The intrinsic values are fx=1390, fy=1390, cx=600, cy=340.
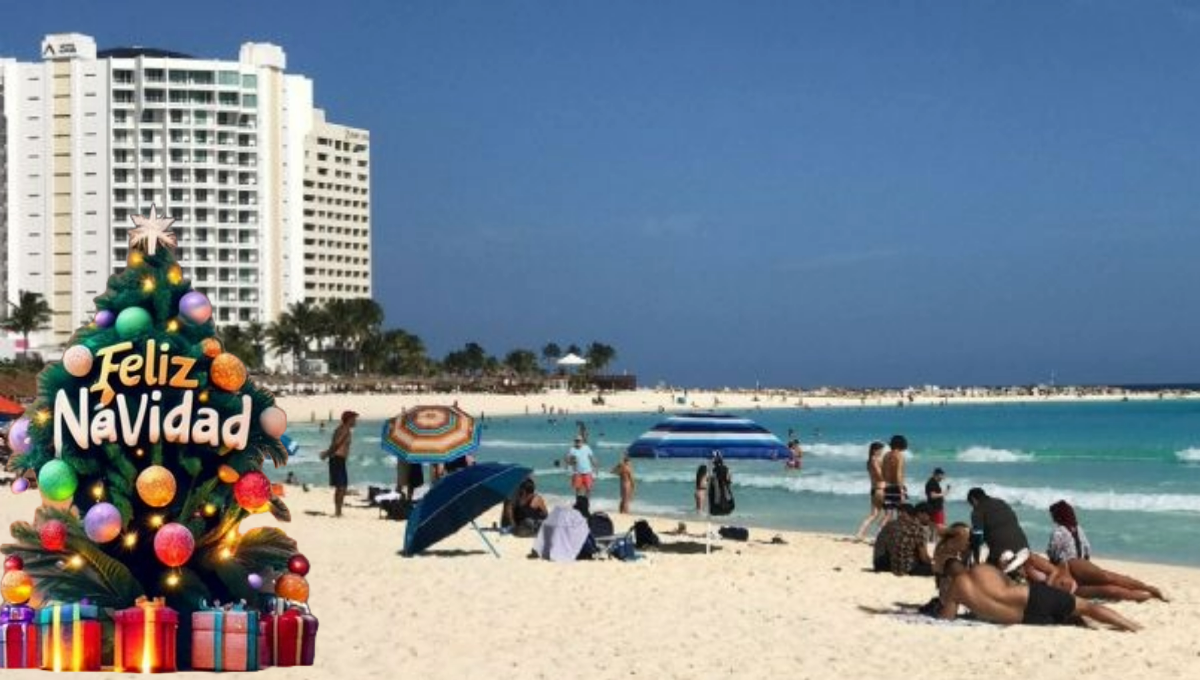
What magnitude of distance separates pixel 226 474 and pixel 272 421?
420mm

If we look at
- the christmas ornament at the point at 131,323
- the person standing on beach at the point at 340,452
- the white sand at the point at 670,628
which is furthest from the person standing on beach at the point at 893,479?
the christmas ornament at the point at 131,323

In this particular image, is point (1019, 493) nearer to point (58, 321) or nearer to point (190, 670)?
point (190, 670)

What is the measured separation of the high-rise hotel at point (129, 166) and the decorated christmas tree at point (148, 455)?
10434 cm

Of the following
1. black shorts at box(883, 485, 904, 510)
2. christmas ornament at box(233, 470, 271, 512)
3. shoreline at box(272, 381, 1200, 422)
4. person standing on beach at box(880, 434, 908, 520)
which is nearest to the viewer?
christmas ornament at box(233, 470, 271, 512)

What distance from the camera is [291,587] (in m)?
8.67

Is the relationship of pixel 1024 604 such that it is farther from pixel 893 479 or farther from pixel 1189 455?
pixel 1189 455

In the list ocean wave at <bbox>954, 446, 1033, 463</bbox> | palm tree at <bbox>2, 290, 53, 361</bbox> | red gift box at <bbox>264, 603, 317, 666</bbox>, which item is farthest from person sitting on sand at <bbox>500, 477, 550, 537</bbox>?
palm tree at <bbox>2, 290, 53, 361</bbox>

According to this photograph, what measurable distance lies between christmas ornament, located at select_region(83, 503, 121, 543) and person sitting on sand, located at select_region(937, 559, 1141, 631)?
636 cm

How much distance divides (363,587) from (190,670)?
4.06 metres

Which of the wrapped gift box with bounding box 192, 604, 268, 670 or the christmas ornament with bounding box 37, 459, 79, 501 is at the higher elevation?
the christmas ornament with bounding box 37, 459, 79, 501

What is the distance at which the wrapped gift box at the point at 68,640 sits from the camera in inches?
325

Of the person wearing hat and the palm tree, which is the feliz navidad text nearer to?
the person wearing hat

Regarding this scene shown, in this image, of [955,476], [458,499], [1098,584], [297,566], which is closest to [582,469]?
[458,499]

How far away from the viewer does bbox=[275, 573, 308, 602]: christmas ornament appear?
8664mm
